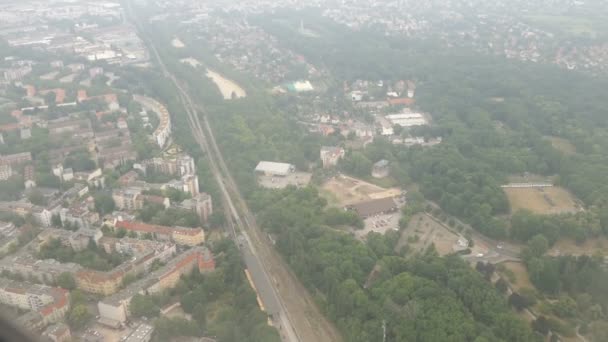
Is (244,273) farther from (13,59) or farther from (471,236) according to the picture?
(13,59)

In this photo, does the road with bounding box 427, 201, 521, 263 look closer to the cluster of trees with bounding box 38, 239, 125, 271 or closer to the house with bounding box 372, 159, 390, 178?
the house with bounding box 372, 159, 390, 178

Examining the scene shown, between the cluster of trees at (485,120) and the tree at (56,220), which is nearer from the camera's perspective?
the tree at (56,220)

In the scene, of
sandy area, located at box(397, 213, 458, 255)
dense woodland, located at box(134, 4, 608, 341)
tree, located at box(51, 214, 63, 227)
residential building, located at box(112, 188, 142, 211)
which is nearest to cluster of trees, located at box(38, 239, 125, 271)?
tree, located at box(51, 214, 63, 227)

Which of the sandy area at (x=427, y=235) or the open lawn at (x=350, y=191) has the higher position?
the sandy area at (x=427, y=235)

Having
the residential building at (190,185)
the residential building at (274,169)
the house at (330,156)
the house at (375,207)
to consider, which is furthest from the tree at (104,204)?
the house at (330,156)

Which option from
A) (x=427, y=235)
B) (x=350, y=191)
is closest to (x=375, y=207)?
(x=350, y=191)

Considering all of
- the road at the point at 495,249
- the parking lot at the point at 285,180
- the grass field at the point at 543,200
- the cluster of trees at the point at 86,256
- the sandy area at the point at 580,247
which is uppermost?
the cluster of trees at the point at 86,256

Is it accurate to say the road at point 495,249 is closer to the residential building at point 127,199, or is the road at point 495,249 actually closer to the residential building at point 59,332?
the residential building at point 127,199

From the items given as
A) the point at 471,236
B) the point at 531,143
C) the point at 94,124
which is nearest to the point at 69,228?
the point at 94,124
